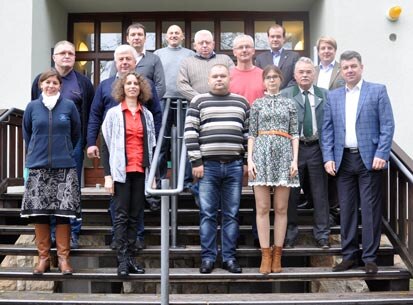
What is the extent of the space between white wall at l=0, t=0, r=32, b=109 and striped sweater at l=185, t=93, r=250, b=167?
402 cm

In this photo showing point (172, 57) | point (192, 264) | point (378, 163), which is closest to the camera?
point (378, 163)

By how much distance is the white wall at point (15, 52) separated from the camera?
713 centimetres

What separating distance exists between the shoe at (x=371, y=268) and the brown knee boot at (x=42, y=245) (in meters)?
2.61

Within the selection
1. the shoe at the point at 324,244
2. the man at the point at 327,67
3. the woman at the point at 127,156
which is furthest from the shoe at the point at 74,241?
the man at the point at 327,67

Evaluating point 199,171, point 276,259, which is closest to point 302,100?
point 199,171

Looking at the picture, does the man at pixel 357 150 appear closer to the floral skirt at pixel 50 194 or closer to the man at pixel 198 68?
the man at pixel 198 68

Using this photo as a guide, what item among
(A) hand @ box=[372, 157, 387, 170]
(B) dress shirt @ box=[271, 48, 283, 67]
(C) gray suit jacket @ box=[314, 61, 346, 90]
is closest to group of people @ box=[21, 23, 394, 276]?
(A) hand @ box=[372, 157, 387, 170]

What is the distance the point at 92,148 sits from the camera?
4316mm

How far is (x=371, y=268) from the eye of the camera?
401 cm

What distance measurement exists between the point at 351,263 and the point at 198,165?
153 centimetres

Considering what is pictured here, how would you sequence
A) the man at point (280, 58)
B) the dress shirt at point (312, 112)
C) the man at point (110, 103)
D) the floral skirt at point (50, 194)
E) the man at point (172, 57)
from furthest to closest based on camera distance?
the man at point (172, 57), the man at point (280, 58), the dress shirt at point (312, 112), the man at point (110, 103), the floral skirt at point (50, 194)

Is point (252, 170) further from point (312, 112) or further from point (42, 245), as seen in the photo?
point (42, 245)

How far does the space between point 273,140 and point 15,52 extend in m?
4.76

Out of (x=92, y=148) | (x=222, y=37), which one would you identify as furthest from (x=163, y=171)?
(x=222, y=37)
